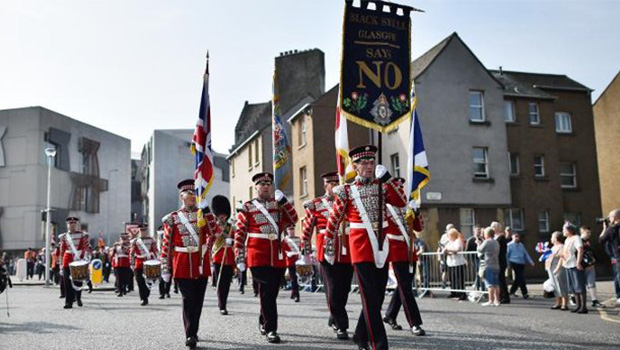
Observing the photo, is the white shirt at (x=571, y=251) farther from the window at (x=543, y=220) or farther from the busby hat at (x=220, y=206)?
the window at (x=543, y=220)

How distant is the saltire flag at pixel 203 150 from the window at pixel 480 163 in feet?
75.5

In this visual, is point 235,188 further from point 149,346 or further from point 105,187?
point 149,346

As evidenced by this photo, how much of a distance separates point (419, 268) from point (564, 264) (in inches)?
223

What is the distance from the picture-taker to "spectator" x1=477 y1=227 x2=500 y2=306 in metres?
14.9

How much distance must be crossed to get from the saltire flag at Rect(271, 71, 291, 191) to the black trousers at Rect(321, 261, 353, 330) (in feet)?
7.59

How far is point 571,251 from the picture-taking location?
43.8 ft

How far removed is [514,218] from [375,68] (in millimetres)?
24491

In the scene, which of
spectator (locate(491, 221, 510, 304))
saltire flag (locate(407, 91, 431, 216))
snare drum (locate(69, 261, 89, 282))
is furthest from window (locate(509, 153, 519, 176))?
snare drum (locate(69, 261, 89, 282))

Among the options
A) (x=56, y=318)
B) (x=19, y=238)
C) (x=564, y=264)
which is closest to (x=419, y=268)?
(x=564, y=264)

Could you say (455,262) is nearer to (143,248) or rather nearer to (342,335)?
(342,335)

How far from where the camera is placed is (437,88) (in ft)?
A: 104

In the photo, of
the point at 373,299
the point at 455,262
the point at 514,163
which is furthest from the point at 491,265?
the point at 514,163

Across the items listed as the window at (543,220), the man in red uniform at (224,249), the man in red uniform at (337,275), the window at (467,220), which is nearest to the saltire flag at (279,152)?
the man in red uniform at (337,275)

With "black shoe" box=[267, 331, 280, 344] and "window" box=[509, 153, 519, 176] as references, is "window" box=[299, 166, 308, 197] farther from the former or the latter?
"black shoe" box=[267, 331, 280, 344]
